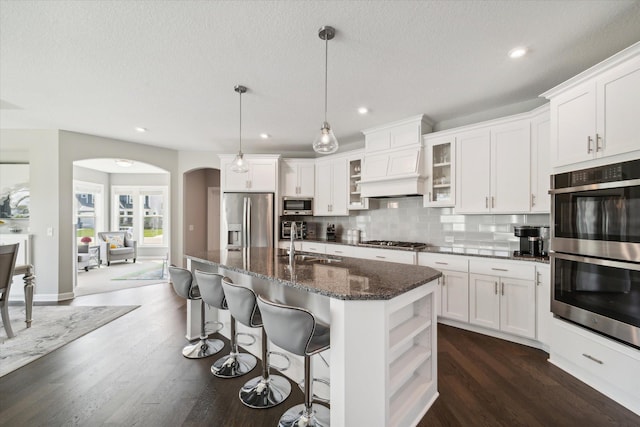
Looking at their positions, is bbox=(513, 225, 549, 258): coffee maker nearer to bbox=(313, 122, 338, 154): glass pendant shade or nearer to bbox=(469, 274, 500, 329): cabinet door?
bbox=(469, 274, 500, 329): cabinet door

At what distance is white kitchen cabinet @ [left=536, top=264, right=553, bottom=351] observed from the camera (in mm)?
2645

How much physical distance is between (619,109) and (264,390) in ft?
10.7

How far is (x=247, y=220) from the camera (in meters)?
5.05

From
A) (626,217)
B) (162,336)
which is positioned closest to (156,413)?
(162,336)

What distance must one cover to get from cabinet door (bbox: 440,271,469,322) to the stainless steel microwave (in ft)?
8.98

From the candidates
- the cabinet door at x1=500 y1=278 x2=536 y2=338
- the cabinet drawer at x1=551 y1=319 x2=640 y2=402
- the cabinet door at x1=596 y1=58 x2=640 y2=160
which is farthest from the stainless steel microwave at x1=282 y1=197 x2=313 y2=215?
the cabinet door at x1=596 y1=58 x2=640 y2=160

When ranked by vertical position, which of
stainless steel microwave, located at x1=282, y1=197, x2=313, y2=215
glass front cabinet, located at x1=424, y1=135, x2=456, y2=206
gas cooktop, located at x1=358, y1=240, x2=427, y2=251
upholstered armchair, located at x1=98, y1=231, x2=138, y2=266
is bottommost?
upholstered armchair, located at x1=98, y1=231, x2=138, y2=266

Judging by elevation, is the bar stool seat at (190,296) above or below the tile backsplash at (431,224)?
below

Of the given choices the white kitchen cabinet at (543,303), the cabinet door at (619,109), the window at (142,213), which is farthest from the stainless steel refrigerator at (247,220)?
the window at (142,213)

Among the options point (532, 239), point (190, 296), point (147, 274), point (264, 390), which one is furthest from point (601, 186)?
point (147, 274)

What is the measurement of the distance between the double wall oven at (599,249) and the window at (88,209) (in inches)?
380

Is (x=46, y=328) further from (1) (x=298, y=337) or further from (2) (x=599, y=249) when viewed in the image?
(2) (x=599, y=249)

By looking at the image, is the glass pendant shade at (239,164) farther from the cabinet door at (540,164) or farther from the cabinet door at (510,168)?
the cabinet door at (540,164)

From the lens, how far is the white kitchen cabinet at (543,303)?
8.68ft
